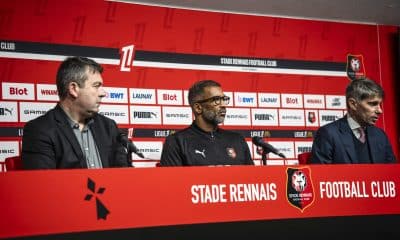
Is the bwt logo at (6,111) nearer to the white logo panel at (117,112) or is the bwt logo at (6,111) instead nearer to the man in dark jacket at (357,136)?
the white logo panel at (117,112)

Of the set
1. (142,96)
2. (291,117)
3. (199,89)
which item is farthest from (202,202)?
(291,117)

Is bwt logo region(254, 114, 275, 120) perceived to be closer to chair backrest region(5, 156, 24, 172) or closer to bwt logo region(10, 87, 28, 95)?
bwt logo region(10, 87, 28, 95)

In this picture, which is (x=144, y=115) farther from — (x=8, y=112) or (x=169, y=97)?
(x=8, y=112)

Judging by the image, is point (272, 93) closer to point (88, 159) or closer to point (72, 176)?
point (88, 159)

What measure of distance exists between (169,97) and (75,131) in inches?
97.9

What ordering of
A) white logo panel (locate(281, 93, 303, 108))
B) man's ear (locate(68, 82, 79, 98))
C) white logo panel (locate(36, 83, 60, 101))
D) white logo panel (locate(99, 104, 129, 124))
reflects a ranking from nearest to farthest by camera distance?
1. man's ear (locate(68, 82, 79, 98))
2. white logo panel (locate(36, 83, 60, 101))
3. white logo panel (locate(99, 104, 129, 124))
4. white logo panel (locate(281, 93, 303, 108))

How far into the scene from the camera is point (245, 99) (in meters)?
5.82

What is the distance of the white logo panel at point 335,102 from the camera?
6227mm

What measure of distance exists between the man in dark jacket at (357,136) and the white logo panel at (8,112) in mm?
2328

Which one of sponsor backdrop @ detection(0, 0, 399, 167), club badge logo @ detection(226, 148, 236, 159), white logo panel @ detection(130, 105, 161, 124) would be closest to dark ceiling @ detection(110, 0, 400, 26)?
sponsor backdrop @ detection(0, 0, 399, 167)

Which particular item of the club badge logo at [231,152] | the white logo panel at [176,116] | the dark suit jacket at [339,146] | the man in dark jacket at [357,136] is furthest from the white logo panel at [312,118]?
the club badge logo at [231,152]

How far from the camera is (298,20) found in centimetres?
621

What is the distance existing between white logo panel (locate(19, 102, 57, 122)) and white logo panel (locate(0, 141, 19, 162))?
0.19 m

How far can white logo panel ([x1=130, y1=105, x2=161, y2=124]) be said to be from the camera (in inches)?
210
